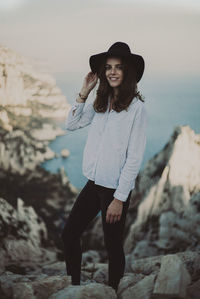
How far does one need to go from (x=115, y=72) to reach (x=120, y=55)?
0.47 ft

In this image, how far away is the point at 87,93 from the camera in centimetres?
256

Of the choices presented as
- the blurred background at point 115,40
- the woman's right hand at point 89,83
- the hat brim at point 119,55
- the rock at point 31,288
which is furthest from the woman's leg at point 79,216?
the blurred background at point 115,40

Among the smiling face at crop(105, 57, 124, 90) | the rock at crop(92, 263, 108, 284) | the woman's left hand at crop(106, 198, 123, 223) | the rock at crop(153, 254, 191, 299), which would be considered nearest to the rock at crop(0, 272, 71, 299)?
the woman's left hand at crop(106, 198, 123, 223)

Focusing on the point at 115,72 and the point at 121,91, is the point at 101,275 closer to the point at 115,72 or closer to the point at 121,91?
the point at 121,91

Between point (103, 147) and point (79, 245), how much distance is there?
3.27 ft

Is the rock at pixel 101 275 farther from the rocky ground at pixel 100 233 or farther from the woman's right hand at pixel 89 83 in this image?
the woman's right hand at pixel 89 83

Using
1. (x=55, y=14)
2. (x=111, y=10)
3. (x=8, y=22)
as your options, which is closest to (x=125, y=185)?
(x=8, y=22)

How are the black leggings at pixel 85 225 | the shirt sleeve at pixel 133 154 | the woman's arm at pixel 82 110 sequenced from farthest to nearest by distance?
the woman's arm at pixel 82 110 → the black leggings at pixel 85 225 → the shirt sleeve at pixel 133 154

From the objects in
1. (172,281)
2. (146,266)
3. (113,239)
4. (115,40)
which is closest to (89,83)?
(113,239)

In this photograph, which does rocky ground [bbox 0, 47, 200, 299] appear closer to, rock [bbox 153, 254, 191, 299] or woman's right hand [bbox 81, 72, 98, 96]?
rock [bbox 153, 254, 191, 299]

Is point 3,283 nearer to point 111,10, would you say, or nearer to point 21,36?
point 111,10

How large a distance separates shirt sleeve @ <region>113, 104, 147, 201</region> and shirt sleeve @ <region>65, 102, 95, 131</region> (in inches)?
22.9

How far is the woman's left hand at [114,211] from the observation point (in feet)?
7.62

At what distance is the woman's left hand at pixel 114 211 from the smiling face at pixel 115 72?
100 cm
